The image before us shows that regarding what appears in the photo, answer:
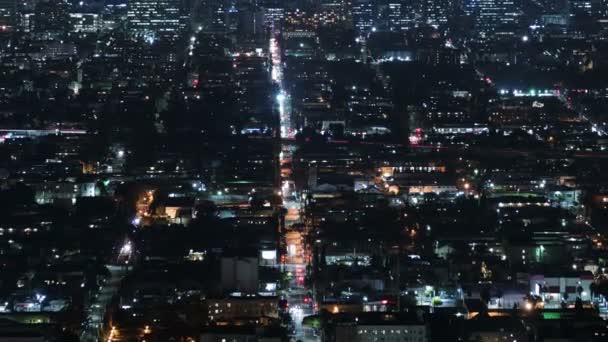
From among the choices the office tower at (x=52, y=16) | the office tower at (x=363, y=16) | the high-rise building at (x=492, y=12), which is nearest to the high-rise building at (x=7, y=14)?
the office tower at (x=52, y=16)

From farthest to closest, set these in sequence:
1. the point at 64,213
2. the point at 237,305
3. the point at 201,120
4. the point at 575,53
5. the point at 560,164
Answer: the point at 575,53, the point at 201,120, the point at 560,164, the point at 64,213, the point at 237,305

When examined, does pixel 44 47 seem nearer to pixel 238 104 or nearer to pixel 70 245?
pixel 238 104

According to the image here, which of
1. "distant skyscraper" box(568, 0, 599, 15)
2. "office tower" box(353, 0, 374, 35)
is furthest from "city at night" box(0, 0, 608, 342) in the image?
"distant skyscraper" box(568, 0, 599, 15)

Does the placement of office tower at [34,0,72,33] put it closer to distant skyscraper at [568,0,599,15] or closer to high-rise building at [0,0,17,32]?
high-rise building at [0,0,17,32]

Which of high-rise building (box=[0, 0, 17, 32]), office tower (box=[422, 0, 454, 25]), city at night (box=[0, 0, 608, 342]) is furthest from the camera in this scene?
office tower (box=[422, 0, 454, 25])

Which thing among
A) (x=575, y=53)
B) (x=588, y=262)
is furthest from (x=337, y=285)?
(x=575, y=53)
